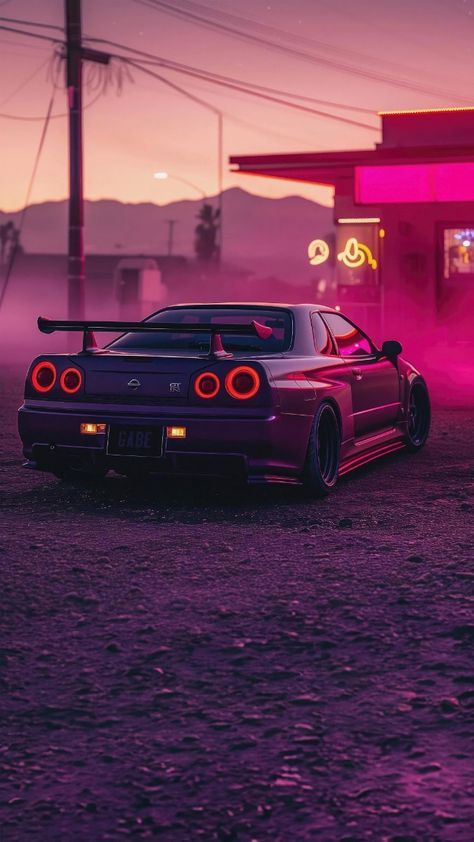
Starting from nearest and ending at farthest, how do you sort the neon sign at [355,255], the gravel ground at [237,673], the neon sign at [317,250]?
1. the gravel ground at [237,673]
2. the neon sign at [355,255]
3. the neon sign at [317,250]

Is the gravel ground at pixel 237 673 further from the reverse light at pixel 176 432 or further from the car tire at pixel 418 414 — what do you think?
the car tire at pixel 418 414

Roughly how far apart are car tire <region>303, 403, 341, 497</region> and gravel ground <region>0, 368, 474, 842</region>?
0.33 metres

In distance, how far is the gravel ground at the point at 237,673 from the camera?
3.55 meters

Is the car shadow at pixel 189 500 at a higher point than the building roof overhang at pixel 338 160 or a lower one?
lower

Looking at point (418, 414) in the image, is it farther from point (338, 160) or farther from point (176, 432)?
point (338, 160)

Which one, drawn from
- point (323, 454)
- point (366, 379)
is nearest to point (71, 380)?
point (323, 454)

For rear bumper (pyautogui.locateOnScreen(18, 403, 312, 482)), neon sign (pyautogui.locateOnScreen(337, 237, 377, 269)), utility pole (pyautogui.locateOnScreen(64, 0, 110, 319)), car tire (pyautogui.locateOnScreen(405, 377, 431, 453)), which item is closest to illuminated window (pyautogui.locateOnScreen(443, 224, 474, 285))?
neon sign (pyautogui.locateOnScreen(337, 237, 377, 269))

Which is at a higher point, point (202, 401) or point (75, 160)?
point (75, 160)

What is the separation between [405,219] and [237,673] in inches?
1095

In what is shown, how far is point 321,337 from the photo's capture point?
9.46 meters

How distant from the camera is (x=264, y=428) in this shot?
820cm

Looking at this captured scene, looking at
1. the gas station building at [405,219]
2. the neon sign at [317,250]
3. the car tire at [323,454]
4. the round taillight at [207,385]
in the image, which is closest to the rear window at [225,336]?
the car tire at [323,454]

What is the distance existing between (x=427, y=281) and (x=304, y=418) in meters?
23.5

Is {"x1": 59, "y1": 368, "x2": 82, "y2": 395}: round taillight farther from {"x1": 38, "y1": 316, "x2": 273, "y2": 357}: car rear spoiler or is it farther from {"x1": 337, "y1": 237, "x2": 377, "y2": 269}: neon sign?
{"x1": 337, "y1": 237, "x2": 377, "y2": 269}: neon sign
